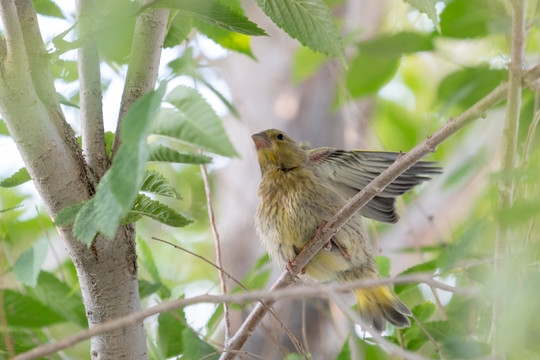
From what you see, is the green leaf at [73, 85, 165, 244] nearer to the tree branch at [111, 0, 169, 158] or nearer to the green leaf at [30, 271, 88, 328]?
the tree branch at [111, 0, 169, 158]

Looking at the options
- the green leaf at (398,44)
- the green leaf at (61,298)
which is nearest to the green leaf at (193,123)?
the green leaf at (61,298)

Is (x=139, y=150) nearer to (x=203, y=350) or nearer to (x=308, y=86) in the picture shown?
(x=203, y=350)

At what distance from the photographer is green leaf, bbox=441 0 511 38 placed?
6.80 ft

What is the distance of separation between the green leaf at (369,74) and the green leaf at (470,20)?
1.56 feet

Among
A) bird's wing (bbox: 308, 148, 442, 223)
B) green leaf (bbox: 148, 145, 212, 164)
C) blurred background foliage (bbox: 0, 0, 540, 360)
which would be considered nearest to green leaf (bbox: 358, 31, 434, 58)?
blurred background foliage (bbox: 0, 0, 540, 360)

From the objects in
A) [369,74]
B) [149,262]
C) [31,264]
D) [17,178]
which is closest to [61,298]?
[31,264]

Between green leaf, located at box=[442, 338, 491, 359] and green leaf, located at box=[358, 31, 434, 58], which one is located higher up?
green leaf, located at box=[358, 31, 434, 58]

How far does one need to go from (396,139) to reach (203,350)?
2303mm

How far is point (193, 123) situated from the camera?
1.52m

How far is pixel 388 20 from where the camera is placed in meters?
6.09

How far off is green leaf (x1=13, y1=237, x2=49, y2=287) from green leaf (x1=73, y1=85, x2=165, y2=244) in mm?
1034

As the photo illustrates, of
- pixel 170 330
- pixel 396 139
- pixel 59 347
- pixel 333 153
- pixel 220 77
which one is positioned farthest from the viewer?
pixel 220 77

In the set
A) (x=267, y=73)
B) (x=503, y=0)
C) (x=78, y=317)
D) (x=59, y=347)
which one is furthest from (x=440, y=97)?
(x=267, y=73)

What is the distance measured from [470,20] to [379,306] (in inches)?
58.0
